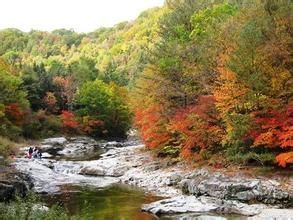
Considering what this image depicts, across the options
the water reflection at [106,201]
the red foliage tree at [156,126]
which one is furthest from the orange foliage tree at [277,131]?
the red foliage tree at [156,126]

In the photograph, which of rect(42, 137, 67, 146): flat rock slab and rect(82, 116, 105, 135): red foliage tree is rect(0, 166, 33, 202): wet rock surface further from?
rect(82, 116, 105, 135): red foliage tree

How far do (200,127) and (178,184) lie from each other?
5.29 m

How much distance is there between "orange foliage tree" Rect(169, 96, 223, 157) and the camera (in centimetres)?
3431

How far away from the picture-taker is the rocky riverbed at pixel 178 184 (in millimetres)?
23578

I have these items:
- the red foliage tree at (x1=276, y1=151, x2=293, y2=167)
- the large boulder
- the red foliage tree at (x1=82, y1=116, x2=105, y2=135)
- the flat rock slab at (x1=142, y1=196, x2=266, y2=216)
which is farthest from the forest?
the red foliage tree at (x1=82, y1=116, x2=105, y2=135)

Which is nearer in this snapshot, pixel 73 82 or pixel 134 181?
pixel 134 181

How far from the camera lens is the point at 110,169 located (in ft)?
130

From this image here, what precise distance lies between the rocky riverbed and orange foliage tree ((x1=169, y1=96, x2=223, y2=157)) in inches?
78.9

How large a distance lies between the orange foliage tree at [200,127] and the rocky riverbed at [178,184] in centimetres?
200

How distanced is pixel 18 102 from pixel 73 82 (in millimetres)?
27551

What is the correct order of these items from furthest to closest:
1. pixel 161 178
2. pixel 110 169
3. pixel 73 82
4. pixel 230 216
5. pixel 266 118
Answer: pixel 73 82
pixel 110 169
pixel 161 178
pixel 266 118
pixel 230 216

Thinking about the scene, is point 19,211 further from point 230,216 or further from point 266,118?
point 266,118

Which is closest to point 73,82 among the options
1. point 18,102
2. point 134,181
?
point 18,102

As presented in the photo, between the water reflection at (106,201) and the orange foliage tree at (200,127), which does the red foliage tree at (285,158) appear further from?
the water reflection at (106,201)
